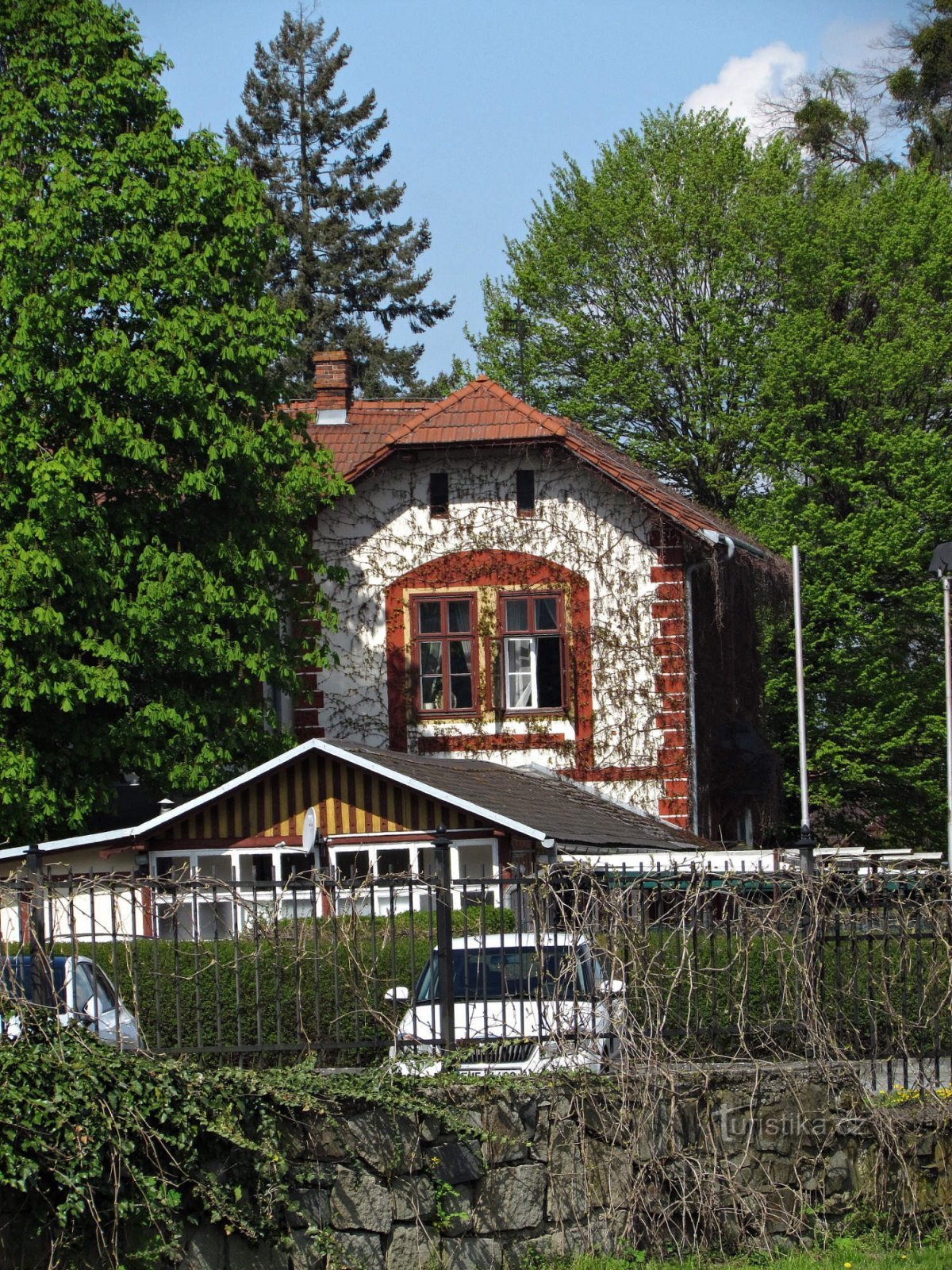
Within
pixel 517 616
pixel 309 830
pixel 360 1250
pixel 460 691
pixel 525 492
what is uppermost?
pixel 525 492

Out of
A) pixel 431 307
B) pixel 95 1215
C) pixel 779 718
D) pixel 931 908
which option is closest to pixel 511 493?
pixel 779 718

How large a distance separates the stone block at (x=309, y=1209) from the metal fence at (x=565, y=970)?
0.88 m

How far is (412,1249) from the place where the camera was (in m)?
9.34

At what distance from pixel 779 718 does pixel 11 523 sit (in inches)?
798

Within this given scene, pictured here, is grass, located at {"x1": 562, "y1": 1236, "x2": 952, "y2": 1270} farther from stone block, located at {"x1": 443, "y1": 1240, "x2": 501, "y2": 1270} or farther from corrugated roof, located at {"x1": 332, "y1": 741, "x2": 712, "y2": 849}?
corrugated roof, located at {"x1": 332, "y1": 741, "x2": 712, "y2": 849}

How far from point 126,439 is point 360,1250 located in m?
14.9

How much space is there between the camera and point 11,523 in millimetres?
22062

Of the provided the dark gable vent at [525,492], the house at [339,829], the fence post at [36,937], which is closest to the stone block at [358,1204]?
the fence post at [36,937]

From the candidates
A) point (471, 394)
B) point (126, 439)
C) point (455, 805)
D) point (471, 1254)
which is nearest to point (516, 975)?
point (471, 1254)

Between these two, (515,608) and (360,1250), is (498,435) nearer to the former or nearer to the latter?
(515,608)

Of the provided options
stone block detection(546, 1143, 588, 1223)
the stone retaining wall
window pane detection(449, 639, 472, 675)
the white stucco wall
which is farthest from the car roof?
window pane detection(449, 639, 472, 675)

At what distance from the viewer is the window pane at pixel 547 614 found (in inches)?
1067

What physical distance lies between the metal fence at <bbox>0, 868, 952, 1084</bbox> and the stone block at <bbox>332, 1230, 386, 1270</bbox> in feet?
3.14

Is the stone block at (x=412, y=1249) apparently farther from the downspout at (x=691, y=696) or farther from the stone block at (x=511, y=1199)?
the downspout at (x=691, y=696)
